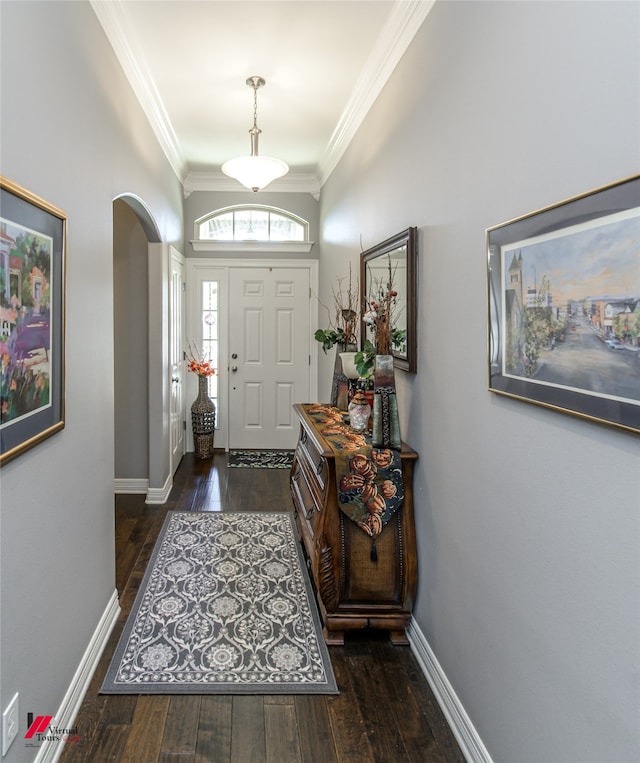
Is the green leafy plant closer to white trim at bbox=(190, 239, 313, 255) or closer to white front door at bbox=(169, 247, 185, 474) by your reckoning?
white trim at bbox=(190, 239, 313, 255)

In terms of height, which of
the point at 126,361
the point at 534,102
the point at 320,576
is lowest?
the point at 320,576

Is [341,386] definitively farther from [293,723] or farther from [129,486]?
[129,486]

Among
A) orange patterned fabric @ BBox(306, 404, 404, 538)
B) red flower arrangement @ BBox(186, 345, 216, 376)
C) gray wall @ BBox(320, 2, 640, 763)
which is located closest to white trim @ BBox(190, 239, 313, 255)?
red flower arrangement @ BBox(186, 345, 216, 376)

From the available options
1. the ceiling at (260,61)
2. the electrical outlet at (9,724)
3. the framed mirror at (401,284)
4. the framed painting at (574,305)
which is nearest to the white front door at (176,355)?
the ceiling at (260,61)

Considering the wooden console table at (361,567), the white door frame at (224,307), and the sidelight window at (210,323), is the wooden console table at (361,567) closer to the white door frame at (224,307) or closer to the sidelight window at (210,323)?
the white door frame at (224,307)

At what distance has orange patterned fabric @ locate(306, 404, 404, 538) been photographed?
2277 millimetres

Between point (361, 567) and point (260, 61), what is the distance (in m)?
2.81

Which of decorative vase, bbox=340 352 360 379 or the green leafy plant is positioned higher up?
the green leafy plant

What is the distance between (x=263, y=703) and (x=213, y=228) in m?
4.81

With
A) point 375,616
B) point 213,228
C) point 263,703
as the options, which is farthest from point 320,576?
point 213,228

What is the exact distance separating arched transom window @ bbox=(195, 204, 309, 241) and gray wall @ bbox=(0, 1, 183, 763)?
2.79 m

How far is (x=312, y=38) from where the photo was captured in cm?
278

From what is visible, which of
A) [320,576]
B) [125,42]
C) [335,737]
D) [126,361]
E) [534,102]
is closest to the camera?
[534,102]

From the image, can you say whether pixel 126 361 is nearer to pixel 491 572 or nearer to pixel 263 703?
pixel 263 703
